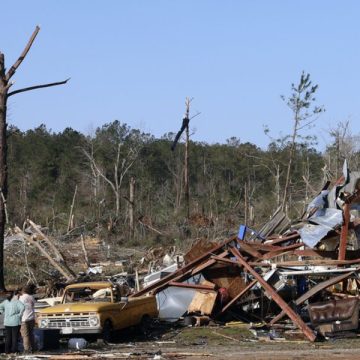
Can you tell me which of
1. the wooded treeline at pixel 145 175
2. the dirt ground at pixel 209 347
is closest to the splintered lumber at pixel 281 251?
the dirt ground at pixel 209 347

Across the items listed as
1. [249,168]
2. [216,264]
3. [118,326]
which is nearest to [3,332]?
[118,326]

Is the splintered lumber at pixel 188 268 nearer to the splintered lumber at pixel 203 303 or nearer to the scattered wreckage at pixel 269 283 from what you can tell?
the scattered wreckage at pixel 269 283

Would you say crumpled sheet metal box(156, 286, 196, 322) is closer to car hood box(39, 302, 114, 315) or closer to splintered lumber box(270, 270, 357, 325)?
splintered lumber box(270, 270, 357, 325)

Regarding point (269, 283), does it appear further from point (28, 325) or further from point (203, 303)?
point (28, 325)

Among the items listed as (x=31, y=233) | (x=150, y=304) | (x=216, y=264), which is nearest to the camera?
(x=150, y=304)

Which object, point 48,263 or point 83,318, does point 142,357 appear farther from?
point 48,263

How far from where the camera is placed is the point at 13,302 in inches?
695

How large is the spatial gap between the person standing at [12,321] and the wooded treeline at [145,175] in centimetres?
3299

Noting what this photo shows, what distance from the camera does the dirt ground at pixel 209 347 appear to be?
16406mm

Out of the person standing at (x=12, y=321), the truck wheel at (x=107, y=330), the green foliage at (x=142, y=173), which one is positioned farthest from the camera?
the green foliage at (x=142, y=173)

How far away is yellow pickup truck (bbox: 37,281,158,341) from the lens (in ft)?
61.5

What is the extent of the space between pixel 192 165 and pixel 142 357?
72.3 metres

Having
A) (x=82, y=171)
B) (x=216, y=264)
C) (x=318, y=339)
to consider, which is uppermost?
(x=82, y=171)

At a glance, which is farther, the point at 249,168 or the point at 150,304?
the point at 249,168
